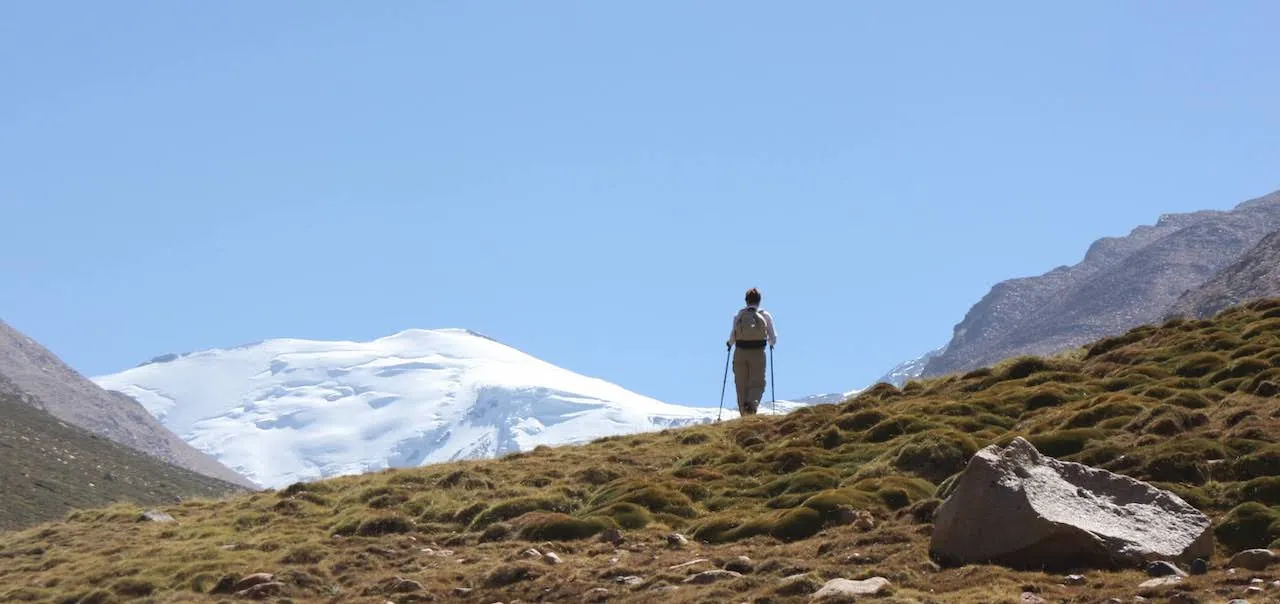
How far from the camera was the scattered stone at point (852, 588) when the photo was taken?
18.9m

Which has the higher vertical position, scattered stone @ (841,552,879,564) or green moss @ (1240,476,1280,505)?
green moss @ (1240,476,1280,505)

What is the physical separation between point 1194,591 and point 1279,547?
212 centimetres

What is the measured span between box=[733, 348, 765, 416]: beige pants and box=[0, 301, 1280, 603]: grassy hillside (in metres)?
2.90

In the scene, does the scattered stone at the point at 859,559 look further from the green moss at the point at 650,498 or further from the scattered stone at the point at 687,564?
the green moss at the point at 650,498

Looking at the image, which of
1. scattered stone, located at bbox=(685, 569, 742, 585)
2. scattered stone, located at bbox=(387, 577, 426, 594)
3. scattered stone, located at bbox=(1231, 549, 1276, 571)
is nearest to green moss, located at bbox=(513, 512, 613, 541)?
scattered stone, located at bbox=(387, 577, 426, 594)

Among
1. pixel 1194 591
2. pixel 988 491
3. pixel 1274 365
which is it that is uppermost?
pixel 1274 365

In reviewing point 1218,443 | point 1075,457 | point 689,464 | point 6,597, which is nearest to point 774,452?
point 689,464

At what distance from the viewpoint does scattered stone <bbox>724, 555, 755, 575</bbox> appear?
70.5 ft

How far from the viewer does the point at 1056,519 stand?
773 inches

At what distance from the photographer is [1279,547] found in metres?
19.1

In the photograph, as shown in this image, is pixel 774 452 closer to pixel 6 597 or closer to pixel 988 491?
pixel 988 491

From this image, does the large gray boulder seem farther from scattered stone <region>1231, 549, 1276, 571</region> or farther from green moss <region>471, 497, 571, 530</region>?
green moss <region>471, 497, 571, 530</region>

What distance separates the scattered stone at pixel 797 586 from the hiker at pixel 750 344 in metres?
18.6

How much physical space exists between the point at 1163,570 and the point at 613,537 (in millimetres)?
9229
